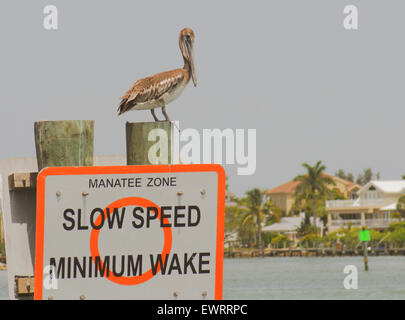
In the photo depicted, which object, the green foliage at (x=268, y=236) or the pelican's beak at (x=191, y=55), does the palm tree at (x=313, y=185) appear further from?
the pelican's beak at (x=191, y=55)

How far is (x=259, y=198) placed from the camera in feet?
492

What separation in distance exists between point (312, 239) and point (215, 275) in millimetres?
144820

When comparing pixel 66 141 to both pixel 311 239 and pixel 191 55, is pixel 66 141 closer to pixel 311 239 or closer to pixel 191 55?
pixel 191 55

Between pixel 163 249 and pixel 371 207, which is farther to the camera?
pixel 371 207

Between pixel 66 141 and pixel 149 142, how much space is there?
0.41m

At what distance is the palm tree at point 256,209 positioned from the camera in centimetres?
14875

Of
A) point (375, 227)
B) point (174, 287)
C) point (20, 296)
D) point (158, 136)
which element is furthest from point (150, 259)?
point (375, 227)

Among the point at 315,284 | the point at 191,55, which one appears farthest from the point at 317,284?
the point at 191,55

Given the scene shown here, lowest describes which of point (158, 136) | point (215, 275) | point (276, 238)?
point (276, 238)

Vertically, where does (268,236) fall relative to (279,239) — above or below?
above

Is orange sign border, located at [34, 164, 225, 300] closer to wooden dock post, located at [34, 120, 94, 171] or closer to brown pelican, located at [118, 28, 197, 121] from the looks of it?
wooden dock post, located at [34, 120, 94, 171]

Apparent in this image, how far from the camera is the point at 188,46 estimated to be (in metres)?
4.88

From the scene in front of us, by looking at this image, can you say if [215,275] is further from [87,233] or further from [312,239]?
[312,239]

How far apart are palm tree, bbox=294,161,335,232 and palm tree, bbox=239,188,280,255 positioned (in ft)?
44.9
